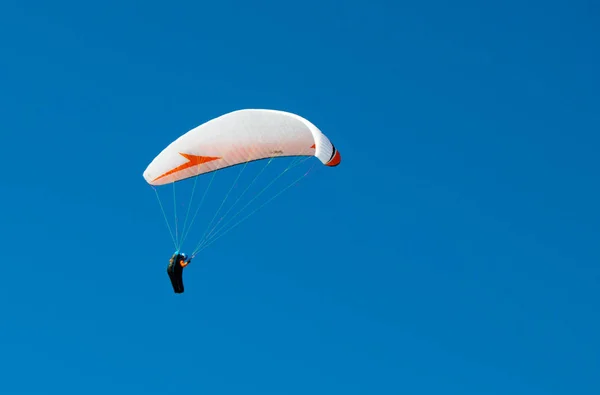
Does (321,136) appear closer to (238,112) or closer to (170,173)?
→ (238,112)

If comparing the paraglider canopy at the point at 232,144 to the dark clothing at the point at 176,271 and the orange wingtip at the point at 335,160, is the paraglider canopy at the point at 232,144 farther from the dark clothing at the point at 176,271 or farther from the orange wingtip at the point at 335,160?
the dark clothing at the point at 176,271

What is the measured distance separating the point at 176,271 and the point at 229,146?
541cm

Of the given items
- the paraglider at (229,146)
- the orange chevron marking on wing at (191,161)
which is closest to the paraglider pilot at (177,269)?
the paraglider at (229,146)

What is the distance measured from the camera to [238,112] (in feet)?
151

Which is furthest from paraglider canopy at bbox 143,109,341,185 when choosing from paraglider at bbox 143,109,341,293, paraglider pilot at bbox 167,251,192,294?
paraglider pilot at bbox 167,251,192,294

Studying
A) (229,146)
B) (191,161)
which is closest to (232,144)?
(229,146)

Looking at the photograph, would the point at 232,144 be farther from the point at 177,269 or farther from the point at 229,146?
the point at 177,269

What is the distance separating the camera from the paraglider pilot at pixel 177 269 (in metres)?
45.3

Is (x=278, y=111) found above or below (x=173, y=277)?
above

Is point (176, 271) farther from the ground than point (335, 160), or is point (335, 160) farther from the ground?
point (335, 160)

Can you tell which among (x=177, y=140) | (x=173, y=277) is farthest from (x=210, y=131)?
(x=173, y=277)

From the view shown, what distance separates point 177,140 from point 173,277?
221 inches

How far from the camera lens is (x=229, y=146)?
4791cm

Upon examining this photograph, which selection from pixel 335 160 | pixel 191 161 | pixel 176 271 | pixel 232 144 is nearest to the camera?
pixel 335 160
